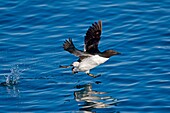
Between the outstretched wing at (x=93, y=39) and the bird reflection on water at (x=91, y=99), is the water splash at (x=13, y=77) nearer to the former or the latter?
the bird reflection on water at (x=91, y=99)

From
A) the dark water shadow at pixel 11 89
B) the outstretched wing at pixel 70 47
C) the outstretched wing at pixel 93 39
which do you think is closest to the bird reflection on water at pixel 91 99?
the outstretched wing at pixel 93 39

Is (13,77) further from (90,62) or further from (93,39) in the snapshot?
(93,39)

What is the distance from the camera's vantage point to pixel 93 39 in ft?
57.6

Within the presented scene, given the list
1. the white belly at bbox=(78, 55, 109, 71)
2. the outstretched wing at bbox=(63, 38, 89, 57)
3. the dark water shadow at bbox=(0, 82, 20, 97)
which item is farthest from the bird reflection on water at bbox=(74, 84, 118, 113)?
the dark water shadow at bbox=(0, 82, 20, 97)

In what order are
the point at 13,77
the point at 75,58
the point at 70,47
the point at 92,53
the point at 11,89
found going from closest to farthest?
the point at 70,47 < the point at 92,53 < the point at 11,89 < the point at 13,77 < the point at 75,58

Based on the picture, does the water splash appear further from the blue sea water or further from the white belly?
the white belly

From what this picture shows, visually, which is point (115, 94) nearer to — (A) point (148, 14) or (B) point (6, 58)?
(B) point (6, 58)

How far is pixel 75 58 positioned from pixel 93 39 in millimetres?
2449

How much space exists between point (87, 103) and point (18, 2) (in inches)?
317

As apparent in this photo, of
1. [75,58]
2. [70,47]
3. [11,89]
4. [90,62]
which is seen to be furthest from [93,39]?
[11,89]

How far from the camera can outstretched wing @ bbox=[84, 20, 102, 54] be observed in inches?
690

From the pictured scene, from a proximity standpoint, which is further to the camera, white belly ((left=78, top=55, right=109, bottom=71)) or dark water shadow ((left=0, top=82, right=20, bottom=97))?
dark water shadow ((left=0, top=82, right=20, bottom=97))

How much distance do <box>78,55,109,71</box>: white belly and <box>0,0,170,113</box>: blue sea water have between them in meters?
0.56

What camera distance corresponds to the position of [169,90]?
674 inches
